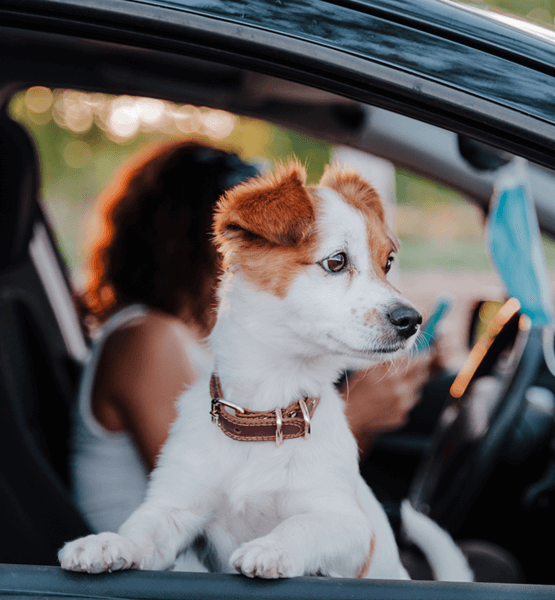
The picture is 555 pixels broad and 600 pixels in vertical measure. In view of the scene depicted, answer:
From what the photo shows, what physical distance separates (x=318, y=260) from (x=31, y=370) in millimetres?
907

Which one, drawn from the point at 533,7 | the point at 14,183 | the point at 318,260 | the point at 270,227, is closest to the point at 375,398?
the point at 318,260

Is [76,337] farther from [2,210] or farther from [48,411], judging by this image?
[2,210]

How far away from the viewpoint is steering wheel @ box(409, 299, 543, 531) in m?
1.54

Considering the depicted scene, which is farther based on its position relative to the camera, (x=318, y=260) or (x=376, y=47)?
(x=318, y=260)

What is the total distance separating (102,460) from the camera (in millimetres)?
1514

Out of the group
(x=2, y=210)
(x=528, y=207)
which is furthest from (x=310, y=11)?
(x=2, y=210)

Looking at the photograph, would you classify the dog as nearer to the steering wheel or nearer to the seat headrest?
the steering wheel

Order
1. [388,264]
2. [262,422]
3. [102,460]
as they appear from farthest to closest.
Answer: [102,460] → [388,264] → [262,422]

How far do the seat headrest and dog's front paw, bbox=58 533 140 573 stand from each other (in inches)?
35.3

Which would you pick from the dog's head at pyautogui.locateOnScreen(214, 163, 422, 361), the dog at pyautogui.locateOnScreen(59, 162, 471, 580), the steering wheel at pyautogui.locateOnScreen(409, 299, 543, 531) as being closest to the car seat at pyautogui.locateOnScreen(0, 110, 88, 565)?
the dog at pyautogui.locateOnScreen(59, 162, 471, 580)

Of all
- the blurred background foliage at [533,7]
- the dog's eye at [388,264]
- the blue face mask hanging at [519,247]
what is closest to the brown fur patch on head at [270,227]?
the dog's eye at [388,264]

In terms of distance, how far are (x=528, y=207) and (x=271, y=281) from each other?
1.93ft

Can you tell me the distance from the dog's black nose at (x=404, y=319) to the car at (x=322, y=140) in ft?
1.00

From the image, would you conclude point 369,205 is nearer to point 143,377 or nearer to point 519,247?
point 519,247
